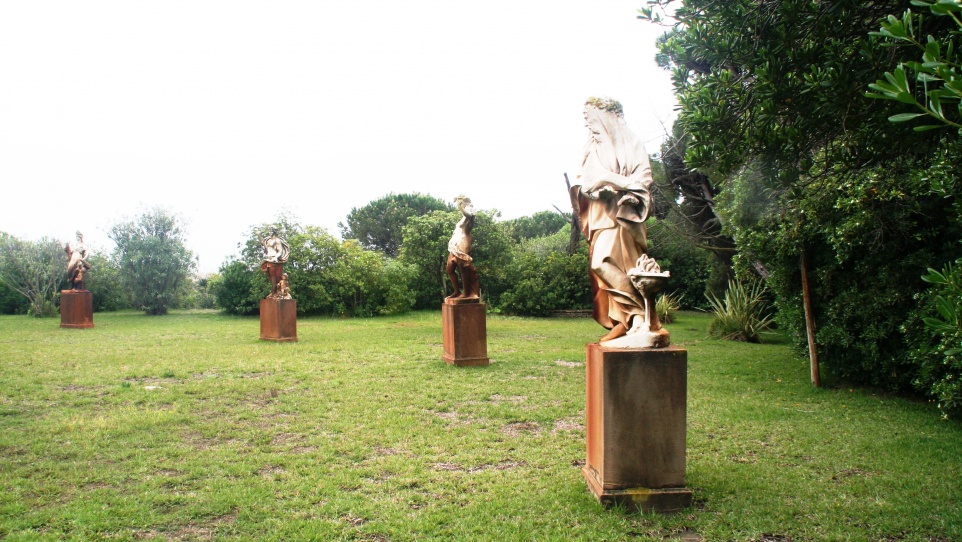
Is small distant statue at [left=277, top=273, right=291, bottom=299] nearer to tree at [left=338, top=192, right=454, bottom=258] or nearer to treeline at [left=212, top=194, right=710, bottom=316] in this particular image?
treeline at [left=212, top=194, right=710, bottom=316]

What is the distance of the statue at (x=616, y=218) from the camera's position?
3870 mm

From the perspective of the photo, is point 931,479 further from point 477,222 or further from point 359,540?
point 477,222

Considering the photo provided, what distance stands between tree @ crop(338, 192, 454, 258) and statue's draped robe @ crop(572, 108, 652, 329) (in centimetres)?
3134

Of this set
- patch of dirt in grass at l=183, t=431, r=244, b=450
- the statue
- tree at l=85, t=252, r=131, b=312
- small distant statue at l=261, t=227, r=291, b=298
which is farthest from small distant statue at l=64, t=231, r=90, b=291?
the statue

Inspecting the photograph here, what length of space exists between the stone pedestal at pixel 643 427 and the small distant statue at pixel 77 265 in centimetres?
1805

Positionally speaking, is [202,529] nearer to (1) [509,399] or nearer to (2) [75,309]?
(1) [509,399]

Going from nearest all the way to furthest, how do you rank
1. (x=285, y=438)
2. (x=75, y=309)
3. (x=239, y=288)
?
(x=285, y=438) → (x=75, y=309) → (x=239, y=288)

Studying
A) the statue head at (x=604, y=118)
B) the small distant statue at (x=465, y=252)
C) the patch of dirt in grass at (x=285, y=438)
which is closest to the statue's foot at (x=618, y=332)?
the statue head at (x=604, y=118)

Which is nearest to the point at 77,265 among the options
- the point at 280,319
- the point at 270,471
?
the point at 280,319

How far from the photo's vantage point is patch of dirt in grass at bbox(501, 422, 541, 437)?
5695mm

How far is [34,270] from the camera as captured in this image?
21.4 metres

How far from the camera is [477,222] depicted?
16625mm

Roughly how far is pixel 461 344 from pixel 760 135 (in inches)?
235

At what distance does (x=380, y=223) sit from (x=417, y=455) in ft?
104
